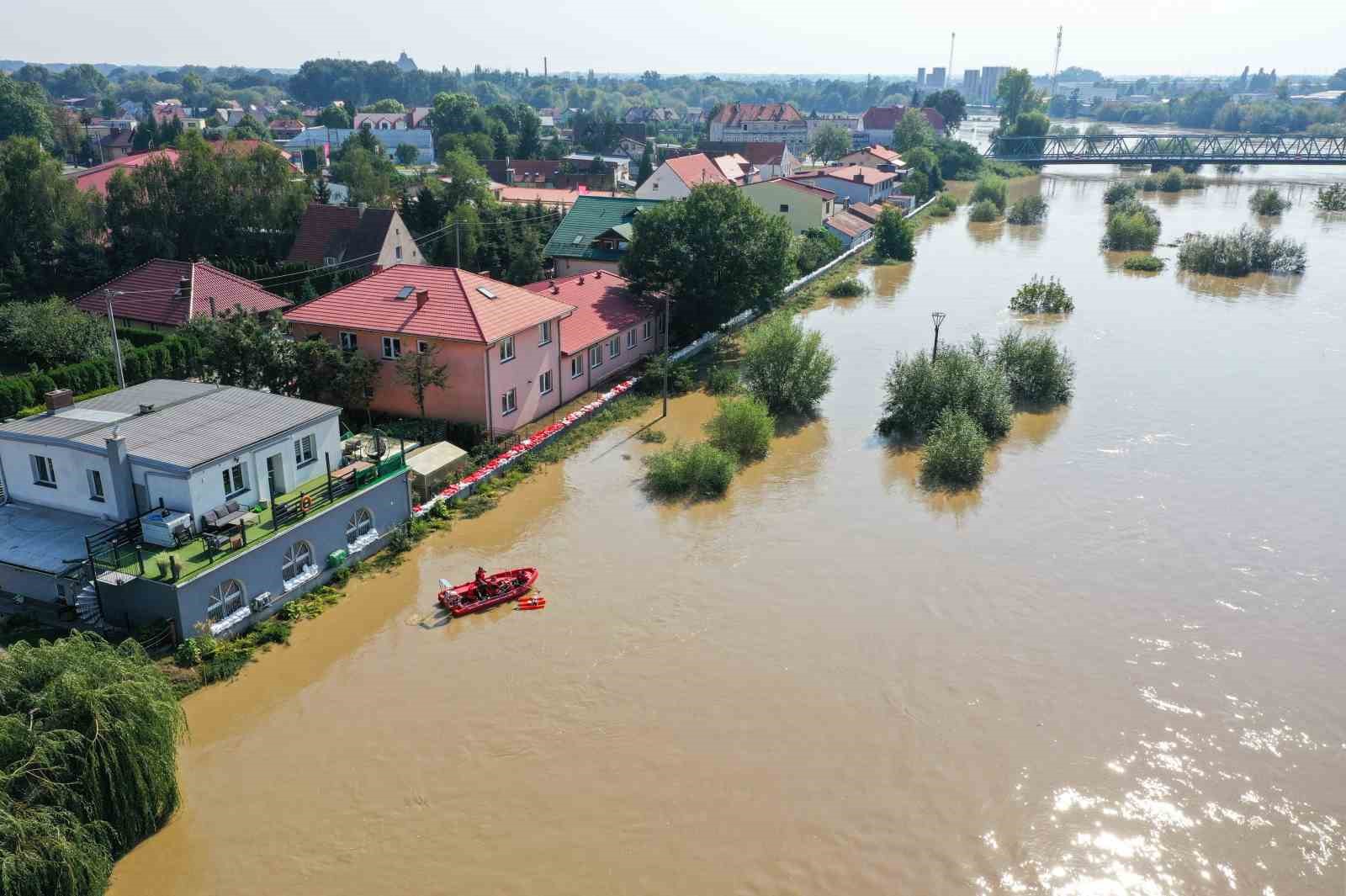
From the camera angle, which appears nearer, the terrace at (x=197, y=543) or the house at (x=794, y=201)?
the terrace at (x=197, y=543)

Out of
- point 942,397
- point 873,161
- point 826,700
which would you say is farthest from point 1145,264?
point 826,700

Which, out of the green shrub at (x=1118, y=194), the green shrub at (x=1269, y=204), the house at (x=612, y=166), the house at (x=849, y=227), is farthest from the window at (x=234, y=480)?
the green shrub at (x=1269, y=204)

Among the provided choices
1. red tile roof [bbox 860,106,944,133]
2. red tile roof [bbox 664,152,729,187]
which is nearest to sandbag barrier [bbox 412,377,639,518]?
red tile roof [bbox 664,152,729,187]

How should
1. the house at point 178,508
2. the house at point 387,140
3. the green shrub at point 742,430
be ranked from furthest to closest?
the house at point 387,140 → the green shrub at point 742,430 → the house at point 178,508

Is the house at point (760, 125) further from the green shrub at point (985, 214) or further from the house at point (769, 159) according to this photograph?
the green shrub at point (985, 214)

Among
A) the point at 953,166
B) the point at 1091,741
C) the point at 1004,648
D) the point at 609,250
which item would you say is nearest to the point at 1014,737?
the point at 1091,741

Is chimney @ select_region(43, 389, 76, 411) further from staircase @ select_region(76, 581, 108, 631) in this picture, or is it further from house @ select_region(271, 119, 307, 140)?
house @ select_region(271, 119, 307, 140)
